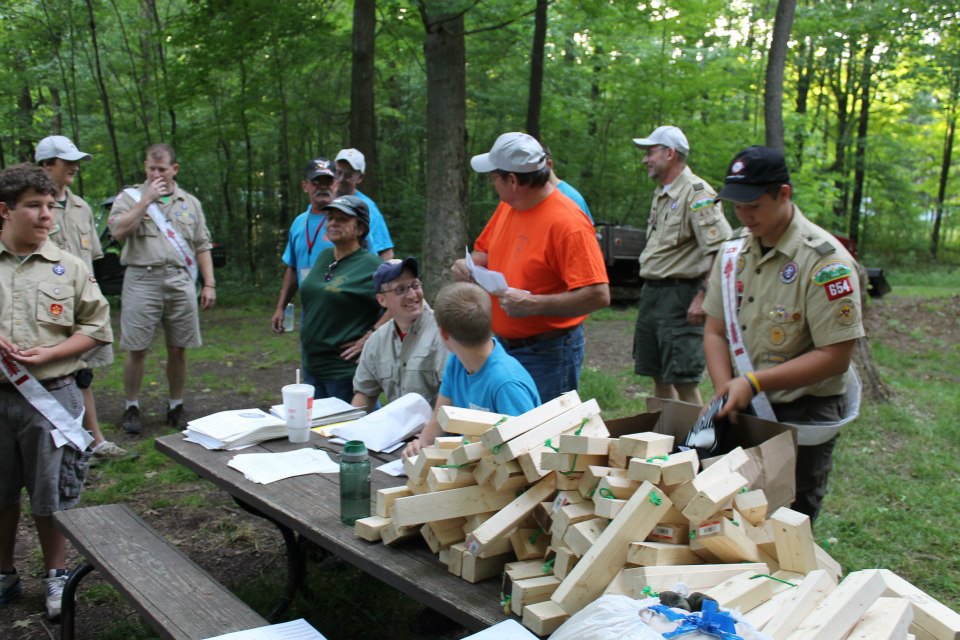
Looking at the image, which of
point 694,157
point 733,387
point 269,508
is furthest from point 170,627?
point 694,157

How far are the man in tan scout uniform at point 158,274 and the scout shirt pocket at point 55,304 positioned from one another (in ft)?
7.95

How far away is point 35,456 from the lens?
3.28 m

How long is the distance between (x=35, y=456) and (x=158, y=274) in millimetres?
2715

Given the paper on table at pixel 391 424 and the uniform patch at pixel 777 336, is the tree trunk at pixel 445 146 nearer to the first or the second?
the paper on table at pixel 391 424

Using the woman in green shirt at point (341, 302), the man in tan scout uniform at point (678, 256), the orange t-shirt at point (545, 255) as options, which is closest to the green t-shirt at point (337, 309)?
the woman in green shirt at point (341, 302)

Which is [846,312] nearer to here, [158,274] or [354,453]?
[354,453]

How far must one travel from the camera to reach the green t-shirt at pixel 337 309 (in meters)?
4.25

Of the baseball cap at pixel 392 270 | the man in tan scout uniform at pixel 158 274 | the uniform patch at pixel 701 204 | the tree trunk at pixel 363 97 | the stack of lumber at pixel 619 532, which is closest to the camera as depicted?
the stack of lumber at pixel 619 532

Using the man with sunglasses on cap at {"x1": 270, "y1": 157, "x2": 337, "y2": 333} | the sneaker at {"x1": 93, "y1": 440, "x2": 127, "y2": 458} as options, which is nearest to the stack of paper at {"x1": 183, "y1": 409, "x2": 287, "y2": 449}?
the man with sunglasses on cap at {"x1": 270, "y1": 157, "x2": 337, "y2": 333}

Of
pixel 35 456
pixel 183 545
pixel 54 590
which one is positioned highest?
pixel 35 456

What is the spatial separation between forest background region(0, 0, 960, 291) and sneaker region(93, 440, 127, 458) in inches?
154

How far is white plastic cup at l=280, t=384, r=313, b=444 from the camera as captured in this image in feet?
10.4

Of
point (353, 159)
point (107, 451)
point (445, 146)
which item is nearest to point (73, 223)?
point (107, 451)

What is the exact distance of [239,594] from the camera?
11.7ft
